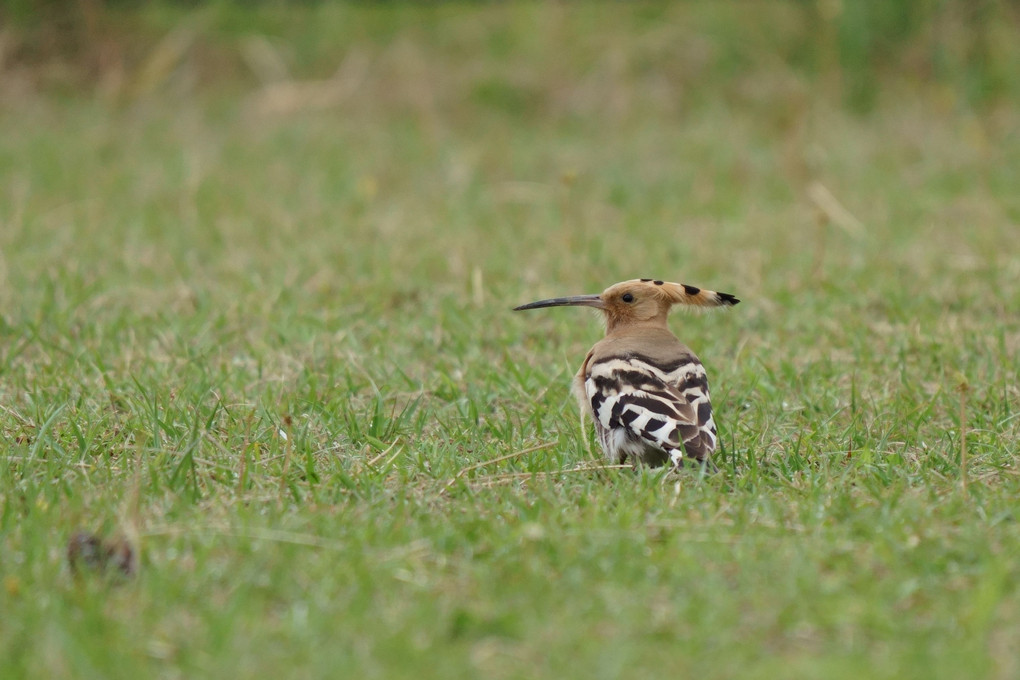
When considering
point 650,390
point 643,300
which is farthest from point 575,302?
point 650,390

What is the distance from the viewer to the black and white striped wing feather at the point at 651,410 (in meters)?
3.58

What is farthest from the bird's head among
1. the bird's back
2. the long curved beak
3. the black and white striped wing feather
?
the black and white striped wing feather

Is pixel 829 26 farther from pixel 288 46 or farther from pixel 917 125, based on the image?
pixel 288 46

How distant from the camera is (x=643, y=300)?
4.34 metres

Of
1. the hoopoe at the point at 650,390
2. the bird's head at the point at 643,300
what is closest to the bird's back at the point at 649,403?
the hoopoe at the point at 650,390

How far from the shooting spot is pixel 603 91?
34.2 ft

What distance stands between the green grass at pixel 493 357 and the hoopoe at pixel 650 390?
0.11 metres

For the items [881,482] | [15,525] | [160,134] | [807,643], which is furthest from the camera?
[160,134]

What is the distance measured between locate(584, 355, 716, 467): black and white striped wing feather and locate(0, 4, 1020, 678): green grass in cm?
10

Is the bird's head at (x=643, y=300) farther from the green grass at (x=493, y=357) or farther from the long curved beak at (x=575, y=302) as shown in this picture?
the green grass at (x=493, y=357)

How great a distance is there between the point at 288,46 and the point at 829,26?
449 centimetres

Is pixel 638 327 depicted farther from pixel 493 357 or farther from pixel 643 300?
pixel 493 357

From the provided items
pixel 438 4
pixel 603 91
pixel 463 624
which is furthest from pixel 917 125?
pixel 463 624

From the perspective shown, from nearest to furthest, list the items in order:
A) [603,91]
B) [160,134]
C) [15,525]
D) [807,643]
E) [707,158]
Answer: [807,643], [15,525], [707,158], [160,134], [603,91]
